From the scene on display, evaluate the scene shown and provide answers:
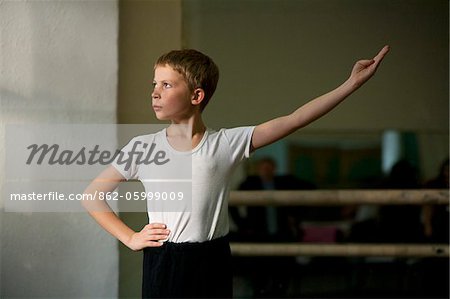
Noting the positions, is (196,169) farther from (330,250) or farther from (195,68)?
(330,250)

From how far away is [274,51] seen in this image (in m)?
1.19

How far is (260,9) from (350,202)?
14.7 inches

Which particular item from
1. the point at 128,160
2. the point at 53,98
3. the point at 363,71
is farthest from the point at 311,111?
the point at 53,98

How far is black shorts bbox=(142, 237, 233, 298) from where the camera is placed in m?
1.02

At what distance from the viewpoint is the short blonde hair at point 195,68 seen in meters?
1.04

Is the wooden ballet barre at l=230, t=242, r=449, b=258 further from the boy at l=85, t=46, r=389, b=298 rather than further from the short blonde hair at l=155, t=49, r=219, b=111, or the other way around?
the short blonde hair at l=155, t=49, r=219, b=111

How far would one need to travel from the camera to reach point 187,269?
3.37ft

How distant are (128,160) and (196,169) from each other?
0.38 feet

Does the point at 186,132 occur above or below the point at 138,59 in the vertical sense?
below

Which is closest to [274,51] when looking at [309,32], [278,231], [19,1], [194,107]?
[309,32]

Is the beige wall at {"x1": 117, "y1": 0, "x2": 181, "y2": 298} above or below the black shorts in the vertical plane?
above

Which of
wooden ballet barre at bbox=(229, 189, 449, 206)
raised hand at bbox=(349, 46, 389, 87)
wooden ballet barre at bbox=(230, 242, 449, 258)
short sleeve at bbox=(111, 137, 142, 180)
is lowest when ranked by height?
wooden ballet barre at bbox=(230, 242, 449, 258)

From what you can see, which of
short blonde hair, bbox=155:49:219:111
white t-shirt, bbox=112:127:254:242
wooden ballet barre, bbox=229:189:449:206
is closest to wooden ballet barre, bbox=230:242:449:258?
wooden ballet barre, bbox=229:189:449:206

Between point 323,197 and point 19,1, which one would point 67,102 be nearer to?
point 19,1
